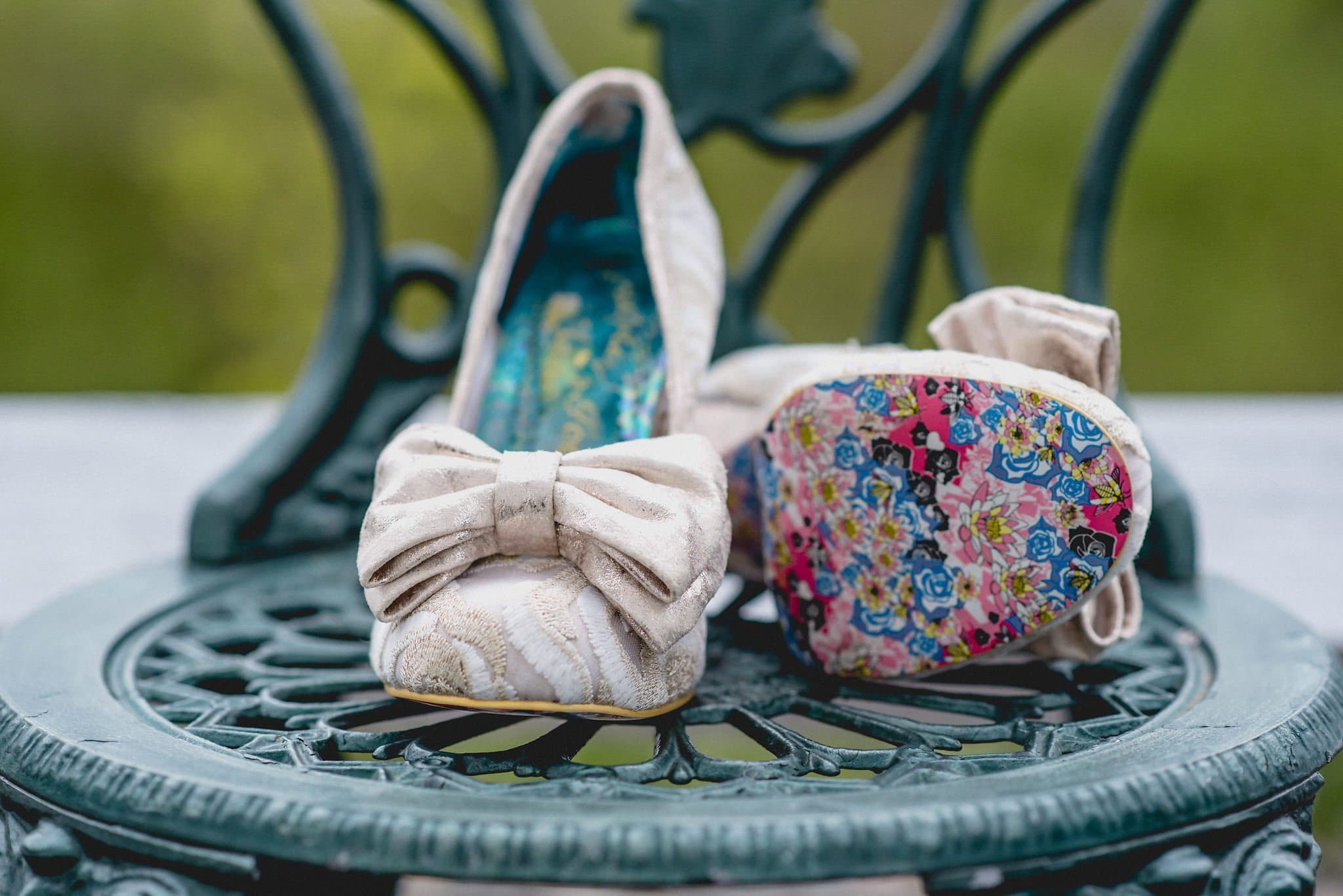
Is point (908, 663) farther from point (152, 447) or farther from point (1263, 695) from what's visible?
point (152, 447)

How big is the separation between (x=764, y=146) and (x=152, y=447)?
1.39 metres

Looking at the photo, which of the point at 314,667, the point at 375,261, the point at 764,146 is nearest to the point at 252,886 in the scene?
the point at 314,667

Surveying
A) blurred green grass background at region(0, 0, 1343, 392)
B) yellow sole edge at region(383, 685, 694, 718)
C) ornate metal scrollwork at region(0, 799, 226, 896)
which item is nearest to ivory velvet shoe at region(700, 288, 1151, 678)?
yellow sole edge at region(383, 685, 694, 718)

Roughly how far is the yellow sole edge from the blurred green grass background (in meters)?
2.37

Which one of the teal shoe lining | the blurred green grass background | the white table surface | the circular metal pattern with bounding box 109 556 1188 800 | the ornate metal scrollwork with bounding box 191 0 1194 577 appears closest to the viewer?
the circular metal pattern with bounding box 109 556 1188 800

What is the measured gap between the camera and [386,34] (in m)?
3.17

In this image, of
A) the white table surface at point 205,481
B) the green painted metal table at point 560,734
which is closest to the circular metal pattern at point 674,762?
the green painted metal table at point 560,734

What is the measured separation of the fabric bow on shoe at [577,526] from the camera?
2.37 feet

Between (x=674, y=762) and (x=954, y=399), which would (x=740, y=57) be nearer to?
(x=954, y=399)

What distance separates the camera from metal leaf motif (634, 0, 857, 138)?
1347 mm

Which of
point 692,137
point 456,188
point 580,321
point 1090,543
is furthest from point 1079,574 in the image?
point 456,188

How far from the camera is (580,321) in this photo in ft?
3.78

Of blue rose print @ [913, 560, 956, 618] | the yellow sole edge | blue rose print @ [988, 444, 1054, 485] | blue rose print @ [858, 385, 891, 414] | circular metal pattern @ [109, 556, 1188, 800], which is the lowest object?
circular metal pattern @ [109, 556, 1188, 800]

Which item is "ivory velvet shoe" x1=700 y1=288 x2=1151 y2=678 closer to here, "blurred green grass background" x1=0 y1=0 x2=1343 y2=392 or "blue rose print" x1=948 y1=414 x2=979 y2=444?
"blue rose print" x1=948 y1=414 x2=979 y2=444
